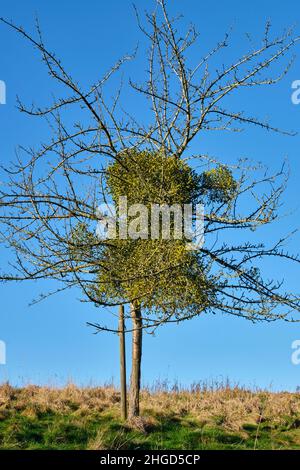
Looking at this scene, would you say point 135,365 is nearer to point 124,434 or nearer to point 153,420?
point 153,420

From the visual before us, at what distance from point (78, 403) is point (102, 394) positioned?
1539 millimetres

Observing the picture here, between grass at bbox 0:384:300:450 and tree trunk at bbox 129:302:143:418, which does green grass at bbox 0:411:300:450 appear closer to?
grass at bbox 0:384:300:450

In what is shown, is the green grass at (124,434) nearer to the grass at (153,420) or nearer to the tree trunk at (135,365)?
the grass at (153,420)

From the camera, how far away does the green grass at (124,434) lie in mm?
11586

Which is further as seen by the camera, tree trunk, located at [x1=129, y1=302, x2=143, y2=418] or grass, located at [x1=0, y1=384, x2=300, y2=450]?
tree trunk, located at [x1=129, y1=302, x2=143, y2=418]

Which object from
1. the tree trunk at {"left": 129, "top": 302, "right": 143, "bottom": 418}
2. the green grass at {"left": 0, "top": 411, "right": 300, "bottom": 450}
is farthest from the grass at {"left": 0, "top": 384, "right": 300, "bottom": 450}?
the tree trunk at {"left": 129, "top": 302, "right": 143, "bottom": 418}

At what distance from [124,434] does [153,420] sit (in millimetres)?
1309

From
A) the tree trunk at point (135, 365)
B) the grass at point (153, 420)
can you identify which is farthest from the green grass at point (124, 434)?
the tree trunk at point (135, 365)

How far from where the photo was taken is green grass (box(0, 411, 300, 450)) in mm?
11586

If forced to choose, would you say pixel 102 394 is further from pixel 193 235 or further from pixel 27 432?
pixel 193 235

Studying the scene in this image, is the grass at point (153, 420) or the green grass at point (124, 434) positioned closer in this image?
the green grass at point (124, 434)

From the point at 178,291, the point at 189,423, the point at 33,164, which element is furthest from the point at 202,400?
the point at 33,164

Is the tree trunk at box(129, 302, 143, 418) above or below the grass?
above
